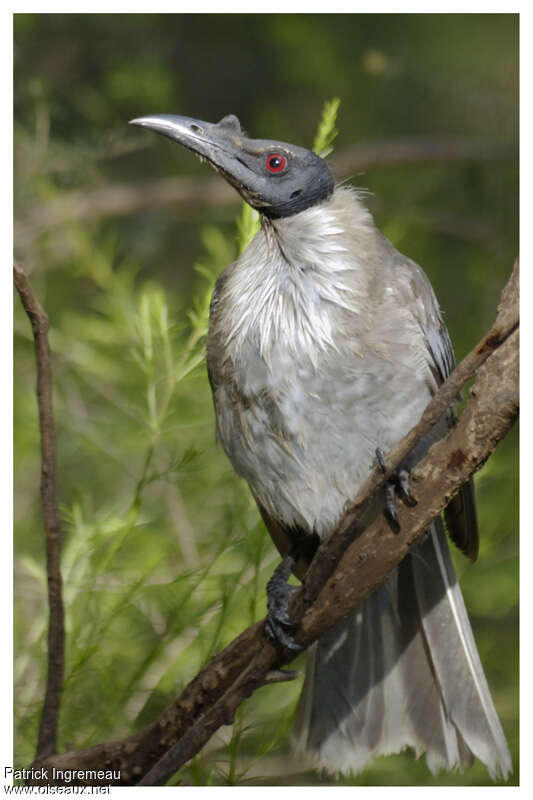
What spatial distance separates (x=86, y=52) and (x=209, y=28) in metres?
0.46

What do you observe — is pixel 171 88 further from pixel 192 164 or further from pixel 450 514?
pixel 450 514

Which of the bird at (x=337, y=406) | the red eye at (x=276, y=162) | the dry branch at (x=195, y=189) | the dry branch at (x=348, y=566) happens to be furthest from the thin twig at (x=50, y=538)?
the dry branch at (x=195, y=189)

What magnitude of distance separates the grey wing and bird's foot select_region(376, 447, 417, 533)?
25 centimetres

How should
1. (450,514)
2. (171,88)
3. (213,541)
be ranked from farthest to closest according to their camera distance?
1. (171,88)
2. (213,541)
3. (450,514)

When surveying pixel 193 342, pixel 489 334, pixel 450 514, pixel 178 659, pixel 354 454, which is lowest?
pixel 178 659

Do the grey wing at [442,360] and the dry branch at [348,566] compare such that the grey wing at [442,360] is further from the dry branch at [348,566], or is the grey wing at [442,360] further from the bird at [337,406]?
the dry branch at [348,566]

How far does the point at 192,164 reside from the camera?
387 centimetres

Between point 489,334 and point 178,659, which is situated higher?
point 489,334

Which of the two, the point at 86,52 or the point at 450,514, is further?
the point at 86,52

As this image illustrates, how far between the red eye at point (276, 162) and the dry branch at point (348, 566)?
0.52 meters

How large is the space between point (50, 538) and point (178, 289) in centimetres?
202

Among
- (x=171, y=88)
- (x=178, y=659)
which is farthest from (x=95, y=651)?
(x=171, y=88)

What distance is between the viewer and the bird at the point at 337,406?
1.91m

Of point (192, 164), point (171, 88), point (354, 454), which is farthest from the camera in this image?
point (192, 164)
